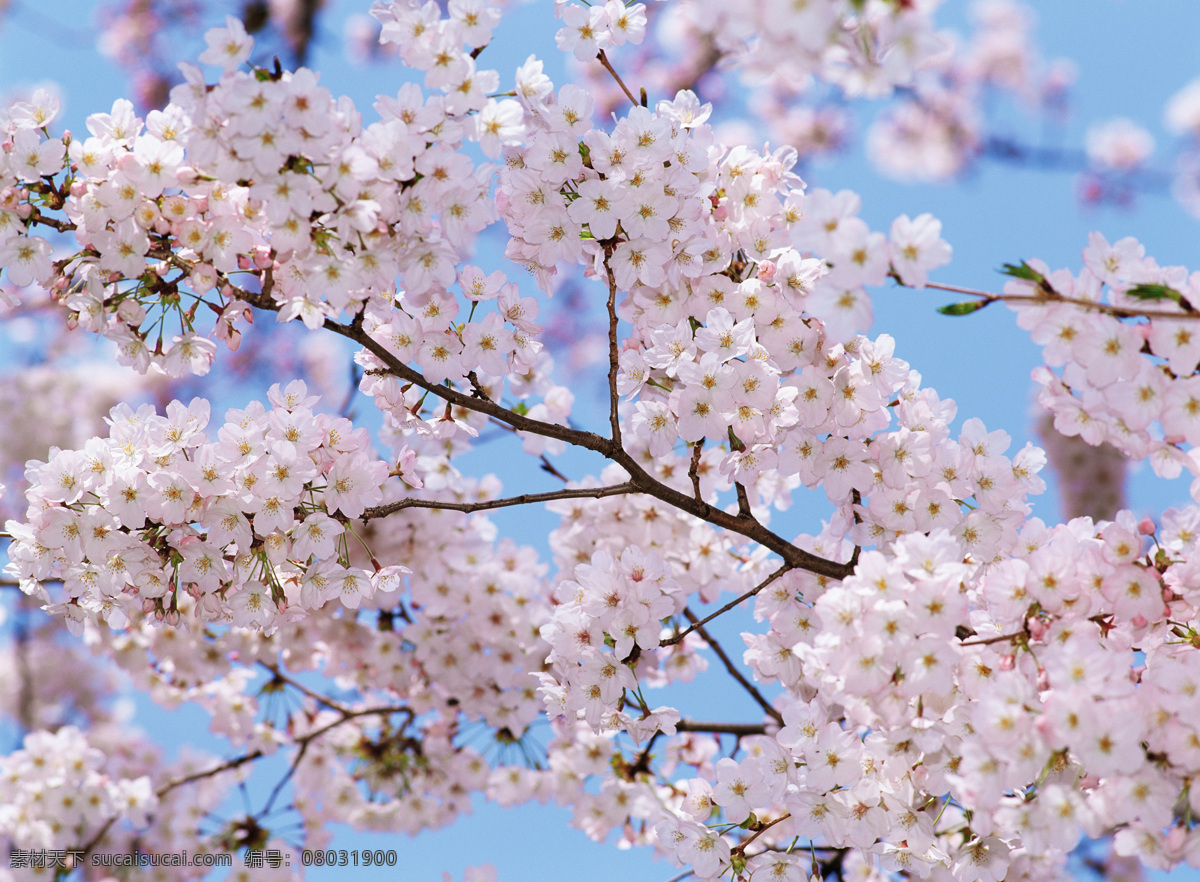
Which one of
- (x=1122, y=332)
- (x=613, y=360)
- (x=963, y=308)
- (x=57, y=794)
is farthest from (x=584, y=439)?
(x=57, y=794)

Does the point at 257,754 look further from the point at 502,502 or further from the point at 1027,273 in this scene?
the point at 1027,273

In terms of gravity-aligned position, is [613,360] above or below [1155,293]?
above

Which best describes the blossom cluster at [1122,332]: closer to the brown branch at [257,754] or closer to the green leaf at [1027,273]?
the green leaf at [1027,273]

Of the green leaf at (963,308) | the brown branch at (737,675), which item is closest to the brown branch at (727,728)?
the brown branch at (737,675)

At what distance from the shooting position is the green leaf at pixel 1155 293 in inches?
71.0

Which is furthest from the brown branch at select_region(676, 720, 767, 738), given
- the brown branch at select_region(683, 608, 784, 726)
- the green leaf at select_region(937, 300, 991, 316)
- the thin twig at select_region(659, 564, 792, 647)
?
the green leaf at select_region(937, 300, 991, 316)

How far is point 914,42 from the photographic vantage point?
1540 millimetres

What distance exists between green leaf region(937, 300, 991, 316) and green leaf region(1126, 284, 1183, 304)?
0.29m

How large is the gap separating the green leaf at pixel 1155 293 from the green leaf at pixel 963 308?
0.29 meters

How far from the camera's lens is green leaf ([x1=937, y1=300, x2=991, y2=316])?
1.87 m

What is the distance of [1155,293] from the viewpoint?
1.80 m

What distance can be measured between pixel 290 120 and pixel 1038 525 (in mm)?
2161

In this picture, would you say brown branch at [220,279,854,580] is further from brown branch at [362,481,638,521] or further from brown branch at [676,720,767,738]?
brown branch at [676,720,767,738]

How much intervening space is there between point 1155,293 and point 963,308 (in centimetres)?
37
